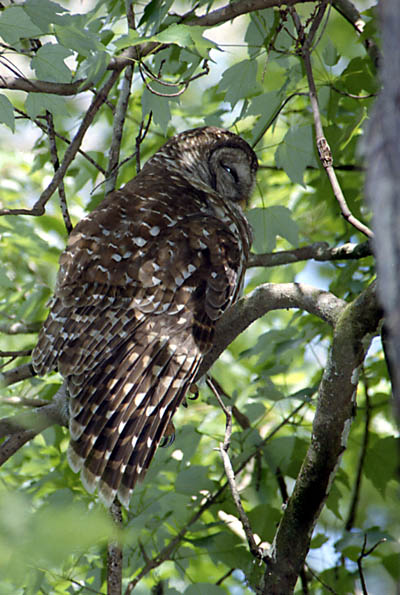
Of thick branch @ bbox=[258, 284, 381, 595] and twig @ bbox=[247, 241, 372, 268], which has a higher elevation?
twig @ bbox=[247, 241, 372, 268]

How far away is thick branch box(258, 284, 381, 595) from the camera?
1.55m

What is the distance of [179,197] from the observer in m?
2.54

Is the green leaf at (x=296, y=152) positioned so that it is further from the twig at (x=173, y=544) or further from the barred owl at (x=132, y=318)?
the twig at (x=173, y=544)

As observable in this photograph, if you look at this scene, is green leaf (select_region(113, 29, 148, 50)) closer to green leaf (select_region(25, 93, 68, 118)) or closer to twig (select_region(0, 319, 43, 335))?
green leaf (select_region(25, 93, 68, 118))

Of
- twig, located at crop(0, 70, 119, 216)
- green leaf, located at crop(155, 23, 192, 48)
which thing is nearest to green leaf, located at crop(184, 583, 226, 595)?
twig, located at crop(0, 70, 119, 216)

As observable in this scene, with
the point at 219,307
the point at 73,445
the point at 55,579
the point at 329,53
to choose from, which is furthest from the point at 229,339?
the point at 329,53

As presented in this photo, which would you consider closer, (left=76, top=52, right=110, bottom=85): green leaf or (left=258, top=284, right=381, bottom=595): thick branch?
(left=258, top=284, right=381, bottom=595): thick branch

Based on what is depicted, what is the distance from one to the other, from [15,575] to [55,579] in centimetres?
163

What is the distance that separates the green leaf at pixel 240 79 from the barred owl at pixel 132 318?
0.42m

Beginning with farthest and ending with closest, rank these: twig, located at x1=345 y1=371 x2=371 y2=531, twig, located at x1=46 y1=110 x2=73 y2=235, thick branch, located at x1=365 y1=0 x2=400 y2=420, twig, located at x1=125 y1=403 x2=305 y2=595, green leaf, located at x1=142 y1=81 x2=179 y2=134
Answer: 1. twig, located at x1=345 y1=371 x2=371 y2=531
2. twig, located at x1=46 y1=110 x2=73 y2=235
3. green leaf, located at x1=142 y1=81 x2=179 y2=134
4. twig, located at x1=125 y1=403 x2=305 y2=595
5. thick branch, located at x1=365 y1=0 x2=400 y2=420

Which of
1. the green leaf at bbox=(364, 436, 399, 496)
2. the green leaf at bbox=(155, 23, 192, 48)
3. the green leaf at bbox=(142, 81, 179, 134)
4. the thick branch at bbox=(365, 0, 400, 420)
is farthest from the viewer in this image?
the green leaf at bbox=(364, 436, 399, 496)

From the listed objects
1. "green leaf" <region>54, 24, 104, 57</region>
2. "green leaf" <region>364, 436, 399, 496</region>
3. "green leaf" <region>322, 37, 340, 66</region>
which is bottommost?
"green leaf" <region>364, 436, 399, 496</region>

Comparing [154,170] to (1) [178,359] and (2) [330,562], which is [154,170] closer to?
(1) [178,359]

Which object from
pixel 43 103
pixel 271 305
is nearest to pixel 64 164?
pixel 43 103
